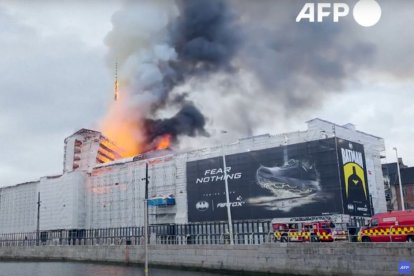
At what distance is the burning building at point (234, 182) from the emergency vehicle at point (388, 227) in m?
13.8

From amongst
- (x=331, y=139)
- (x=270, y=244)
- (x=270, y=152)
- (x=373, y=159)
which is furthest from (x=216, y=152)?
(x=270, y=244)

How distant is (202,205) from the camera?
6556cm

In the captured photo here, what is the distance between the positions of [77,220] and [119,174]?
11939 mm

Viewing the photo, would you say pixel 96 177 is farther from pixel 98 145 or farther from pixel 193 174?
pixel 193 174

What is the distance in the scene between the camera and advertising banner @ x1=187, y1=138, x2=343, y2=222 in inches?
2195

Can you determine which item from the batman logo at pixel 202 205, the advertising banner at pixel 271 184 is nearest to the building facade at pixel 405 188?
the advertising banner at pixel 271 184

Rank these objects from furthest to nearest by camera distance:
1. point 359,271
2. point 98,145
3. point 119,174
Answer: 1. point 98,145
2. point 119,174
3. point 359,271

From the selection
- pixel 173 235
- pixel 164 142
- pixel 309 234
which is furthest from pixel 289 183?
pixel 164 142

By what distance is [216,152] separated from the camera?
67.1 meters

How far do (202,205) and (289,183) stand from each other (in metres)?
13.9

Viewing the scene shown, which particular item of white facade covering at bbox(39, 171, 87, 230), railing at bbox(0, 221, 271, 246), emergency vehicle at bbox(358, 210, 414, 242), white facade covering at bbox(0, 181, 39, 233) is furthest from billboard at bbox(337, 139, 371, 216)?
white facade covering at bbox(0, 181, 39, 233)

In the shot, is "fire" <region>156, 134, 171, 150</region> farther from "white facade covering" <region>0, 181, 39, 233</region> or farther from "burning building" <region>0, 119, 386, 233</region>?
"white facade covering" <region>0, 181, 39, 233</region>

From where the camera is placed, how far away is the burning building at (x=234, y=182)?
5638 centimetres

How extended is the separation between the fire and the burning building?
10.9 metres
